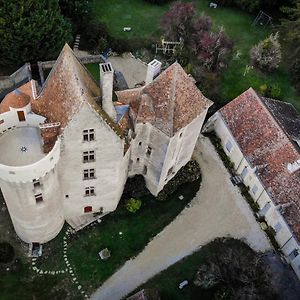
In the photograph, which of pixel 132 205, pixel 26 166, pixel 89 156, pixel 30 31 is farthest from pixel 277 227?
pixel 30 31

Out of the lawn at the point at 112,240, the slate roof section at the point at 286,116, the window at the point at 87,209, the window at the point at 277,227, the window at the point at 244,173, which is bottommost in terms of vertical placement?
the lawn at the point at 112,240

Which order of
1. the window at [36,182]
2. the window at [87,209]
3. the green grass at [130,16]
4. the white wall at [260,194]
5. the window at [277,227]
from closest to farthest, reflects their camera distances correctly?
the window at [36,182] < the white wall at [260,194] < the window at [87,209] < the window at [277,227] < the green grass at [130,16]

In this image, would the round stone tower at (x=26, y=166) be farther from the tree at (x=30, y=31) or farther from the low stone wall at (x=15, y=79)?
the low stone wall at (x=15, y=79)

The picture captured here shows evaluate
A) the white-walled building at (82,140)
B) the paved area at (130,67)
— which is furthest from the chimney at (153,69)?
the paved area at (130,67)

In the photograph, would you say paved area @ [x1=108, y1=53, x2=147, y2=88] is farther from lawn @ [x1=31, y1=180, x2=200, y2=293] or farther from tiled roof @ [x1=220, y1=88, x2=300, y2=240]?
lawn @ [x1=31, y1=180, x2=200, y2=293]

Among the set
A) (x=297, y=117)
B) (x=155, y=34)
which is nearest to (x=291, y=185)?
(x=297, y=117)

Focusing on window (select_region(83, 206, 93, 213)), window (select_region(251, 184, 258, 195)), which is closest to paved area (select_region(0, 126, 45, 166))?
window (select_region(83, 206, 93, 213))

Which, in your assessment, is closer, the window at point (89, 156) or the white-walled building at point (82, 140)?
the white-walled building at point (82, 140)
